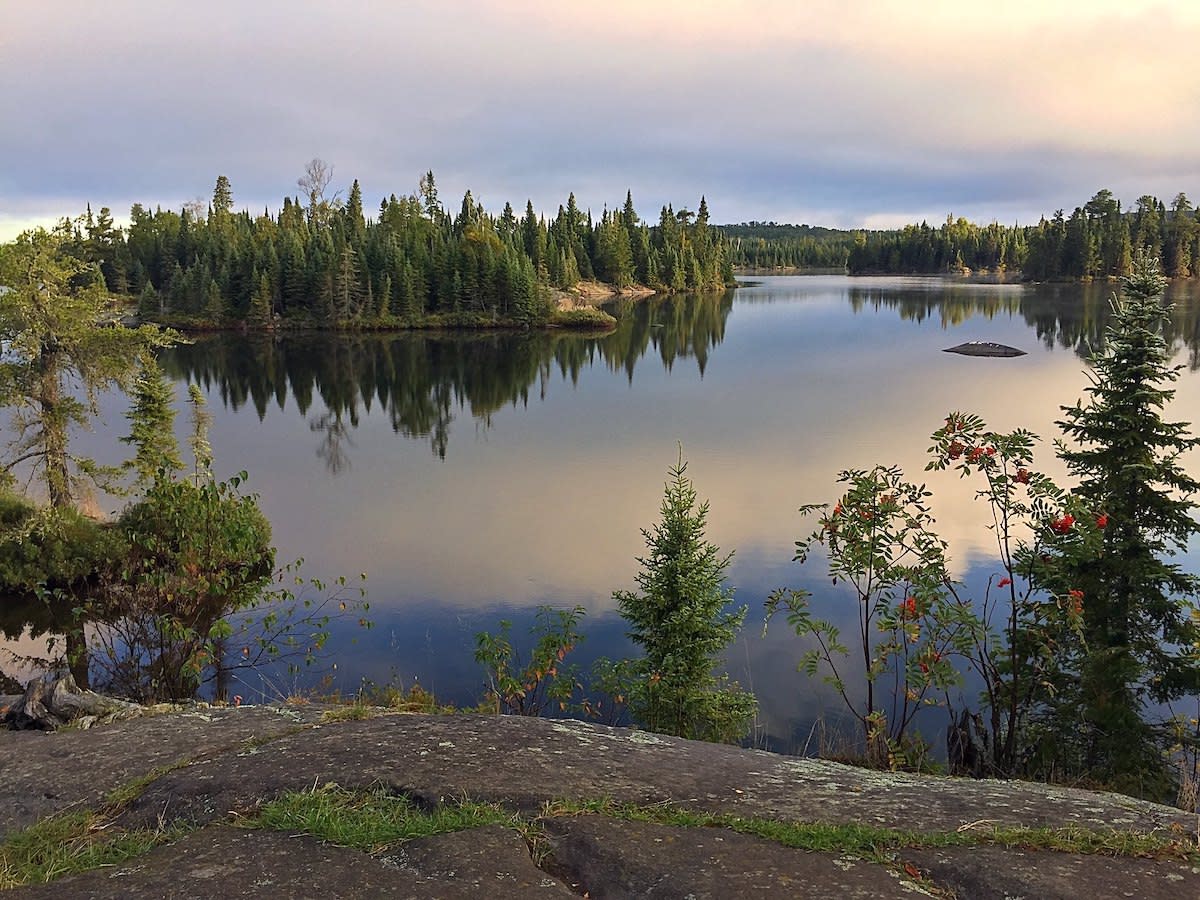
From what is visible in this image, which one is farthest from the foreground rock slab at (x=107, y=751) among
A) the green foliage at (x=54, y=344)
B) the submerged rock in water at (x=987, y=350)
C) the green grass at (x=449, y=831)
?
the submerged rock in water at (x=987, y=350)

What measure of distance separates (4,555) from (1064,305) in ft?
382

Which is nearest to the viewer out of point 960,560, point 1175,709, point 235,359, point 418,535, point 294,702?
point 294,702

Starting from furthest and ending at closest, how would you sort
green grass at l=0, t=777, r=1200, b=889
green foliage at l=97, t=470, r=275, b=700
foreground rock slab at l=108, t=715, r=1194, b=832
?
green foliage at l=97, t=470, r=275, b=700, foreground rock slab at l=108, t=715, r=1194, b=832, green grass at l=0, t=777, r=1200, b=889

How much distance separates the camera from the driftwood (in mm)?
7922

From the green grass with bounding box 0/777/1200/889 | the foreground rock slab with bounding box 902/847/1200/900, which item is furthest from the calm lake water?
the foreground rock slab with bounding box 902/847/1200/900

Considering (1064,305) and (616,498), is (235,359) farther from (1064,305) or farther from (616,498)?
(1064,305)

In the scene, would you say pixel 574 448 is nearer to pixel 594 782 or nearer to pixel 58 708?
pixel 58 708

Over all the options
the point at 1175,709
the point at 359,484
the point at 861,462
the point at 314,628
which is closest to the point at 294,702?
the point at 314,628

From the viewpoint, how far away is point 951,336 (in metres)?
82.1

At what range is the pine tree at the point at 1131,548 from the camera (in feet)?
42.2

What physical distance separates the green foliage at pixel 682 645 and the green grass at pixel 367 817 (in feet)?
29.0

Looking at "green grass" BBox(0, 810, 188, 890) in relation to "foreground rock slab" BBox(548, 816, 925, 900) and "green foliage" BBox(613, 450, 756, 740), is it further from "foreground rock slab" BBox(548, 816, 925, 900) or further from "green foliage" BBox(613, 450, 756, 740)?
"green foliage" BBox(613, 450, 756, 740)

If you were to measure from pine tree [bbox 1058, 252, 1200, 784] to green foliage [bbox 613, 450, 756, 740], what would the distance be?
5.67 meters

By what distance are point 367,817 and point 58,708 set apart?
15.8 feet
